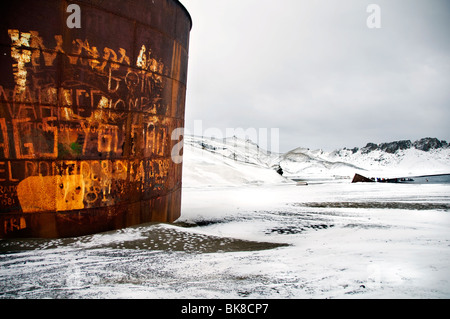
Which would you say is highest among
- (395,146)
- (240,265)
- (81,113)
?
(395,146)

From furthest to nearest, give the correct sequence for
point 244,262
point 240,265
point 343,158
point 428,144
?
point 343,158 < point 428,144 < point 244,262 < point 240,265

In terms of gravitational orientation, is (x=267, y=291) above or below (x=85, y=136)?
below

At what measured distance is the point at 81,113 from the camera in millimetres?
4738

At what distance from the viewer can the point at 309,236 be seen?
5754 mm

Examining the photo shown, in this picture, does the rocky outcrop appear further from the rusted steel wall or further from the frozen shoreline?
the rusted steel wall

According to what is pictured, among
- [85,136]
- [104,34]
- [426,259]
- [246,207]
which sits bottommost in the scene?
[246,207]

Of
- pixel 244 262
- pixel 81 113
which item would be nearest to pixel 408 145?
pixel 244 262

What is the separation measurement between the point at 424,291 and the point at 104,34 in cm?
537

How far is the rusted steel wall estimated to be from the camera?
4293 millimetres

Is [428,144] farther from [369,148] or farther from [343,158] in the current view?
[343,158]

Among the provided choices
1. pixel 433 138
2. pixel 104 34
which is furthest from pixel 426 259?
pixel 433 138

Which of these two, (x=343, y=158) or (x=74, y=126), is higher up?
(x=74, y=126)
